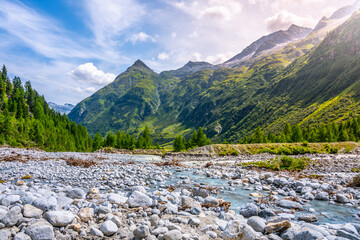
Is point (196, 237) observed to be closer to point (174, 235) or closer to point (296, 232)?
point (174, 235)

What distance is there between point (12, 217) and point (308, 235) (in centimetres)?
725

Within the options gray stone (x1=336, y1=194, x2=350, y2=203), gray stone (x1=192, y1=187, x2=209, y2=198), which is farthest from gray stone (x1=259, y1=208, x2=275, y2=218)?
gray stone (x1=336, y1=194, x2=350, y2=203)

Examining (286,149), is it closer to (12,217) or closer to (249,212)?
(249,212)

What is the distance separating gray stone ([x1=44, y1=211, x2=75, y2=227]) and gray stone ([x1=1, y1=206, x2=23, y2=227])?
0.58 metres

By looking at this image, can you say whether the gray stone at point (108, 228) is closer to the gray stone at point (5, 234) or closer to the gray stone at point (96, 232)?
the gray stone at point (96, 232)

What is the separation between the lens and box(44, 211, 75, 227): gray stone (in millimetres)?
4934

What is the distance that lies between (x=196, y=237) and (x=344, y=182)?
50.0ft

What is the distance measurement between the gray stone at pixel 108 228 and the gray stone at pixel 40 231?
1.13m

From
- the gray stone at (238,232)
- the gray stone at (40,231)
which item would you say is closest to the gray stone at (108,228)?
the gray stone at (40,231)

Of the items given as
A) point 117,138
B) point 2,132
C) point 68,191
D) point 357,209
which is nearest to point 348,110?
point 117,138

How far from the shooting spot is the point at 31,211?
5.14 m

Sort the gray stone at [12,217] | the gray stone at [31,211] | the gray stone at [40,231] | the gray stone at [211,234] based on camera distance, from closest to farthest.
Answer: the gray stone at [40,231], the gray stone at [12,217], the gray stone at [31,211], the gray stone at [211,234]

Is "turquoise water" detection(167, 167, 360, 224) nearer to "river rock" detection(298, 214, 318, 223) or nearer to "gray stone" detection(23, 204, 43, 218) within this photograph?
"river rock" detection(298, 214, 318, 223)

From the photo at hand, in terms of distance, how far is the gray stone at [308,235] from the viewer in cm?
479
